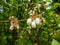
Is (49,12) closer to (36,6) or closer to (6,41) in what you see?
(36,6)

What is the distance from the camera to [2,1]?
1974mm

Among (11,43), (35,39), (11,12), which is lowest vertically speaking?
(11,43)

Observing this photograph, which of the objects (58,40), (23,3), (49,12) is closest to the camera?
(58,40)

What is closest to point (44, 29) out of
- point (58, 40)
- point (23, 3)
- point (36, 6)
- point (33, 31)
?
point (33, 31)

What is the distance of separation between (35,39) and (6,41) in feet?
1.07

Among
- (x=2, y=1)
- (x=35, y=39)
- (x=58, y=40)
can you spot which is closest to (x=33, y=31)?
(x=35, y=39)

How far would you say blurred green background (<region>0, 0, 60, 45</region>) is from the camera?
1.77 m

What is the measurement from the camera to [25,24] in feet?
6.08

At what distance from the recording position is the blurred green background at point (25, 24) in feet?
5.79

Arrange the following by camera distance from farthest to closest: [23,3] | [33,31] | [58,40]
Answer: [23,3], [33,31], [58,40]

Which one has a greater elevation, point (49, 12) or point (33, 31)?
point (49, 12)

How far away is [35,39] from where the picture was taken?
176 cm

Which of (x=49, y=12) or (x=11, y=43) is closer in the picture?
(x=49, y=12)

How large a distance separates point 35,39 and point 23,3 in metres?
0.41
